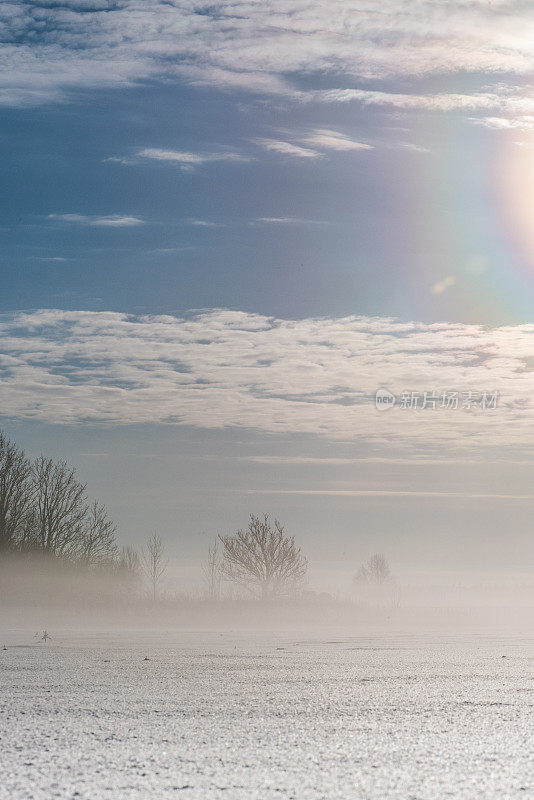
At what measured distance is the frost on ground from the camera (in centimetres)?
461

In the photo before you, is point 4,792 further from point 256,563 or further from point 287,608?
point 256,563

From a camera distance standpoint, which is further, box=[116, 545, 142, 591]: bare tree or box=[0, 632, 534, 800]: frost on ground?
box=[116, 545, 142, 591]: bare tree

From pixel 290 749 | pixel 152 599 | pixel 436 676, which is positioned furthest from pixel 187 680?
pixel 152 599

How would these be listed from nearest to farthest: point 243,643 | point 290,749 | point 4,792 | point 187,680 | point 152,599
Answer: point 4,792 → point 290,749 → point 187,680 → point 243,643 → point 152,599

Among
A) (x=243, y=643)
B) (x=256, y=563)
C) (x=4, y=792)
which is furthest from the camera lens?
(x=256, y=563)

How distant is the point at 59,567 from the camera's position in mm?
38312

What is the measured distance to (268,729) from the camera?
6.13m

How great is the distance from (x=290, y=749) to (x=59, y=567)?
34.7 m

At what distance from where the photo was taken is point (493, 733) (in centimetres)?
601

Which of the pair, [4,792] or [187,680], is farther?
[187,680]

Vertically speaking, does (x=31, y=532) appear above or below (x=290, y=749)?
above

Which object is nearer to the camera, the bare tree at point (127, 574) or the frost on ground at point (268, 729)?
the frost on ground at point (268, 729)

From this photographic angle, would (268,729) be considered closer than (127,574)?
Yes

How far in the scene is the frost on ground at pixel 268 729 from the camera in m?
4.61
